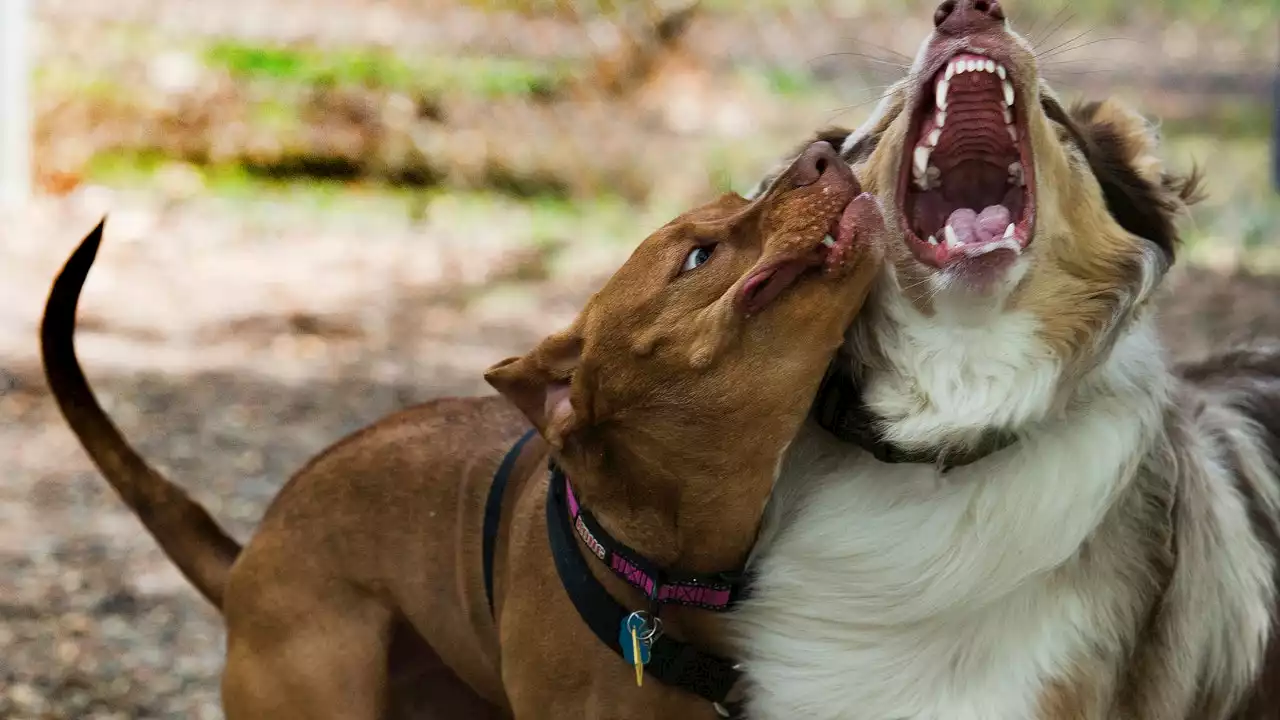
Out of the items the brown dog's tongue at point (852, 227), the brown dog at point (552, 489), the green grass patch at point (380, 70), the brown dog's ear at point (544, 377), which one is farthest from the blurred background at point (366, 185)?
the brown dog's tongue at point (852, 227)

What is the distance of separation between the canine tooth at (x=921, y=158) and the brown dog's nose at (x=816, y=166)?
0.17 m

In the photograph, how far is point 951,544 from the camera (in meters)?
2.75

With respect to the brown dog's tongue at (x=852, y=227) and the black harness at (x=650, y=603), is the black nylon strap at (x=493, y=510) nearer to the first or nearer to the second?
the black harness at (x=650, y=603)

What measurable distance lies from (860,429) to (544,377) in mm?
565

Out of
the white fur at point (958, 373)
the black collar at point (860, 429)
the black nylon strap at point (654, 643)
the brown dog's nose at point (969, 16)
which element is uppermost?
the brown dog's nose at point (969, 16)

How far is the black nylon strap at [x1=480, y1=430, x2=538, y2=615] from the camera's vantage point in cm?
315

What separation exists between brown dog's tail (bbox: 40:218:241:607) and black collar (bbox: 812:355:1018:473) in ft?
4.72

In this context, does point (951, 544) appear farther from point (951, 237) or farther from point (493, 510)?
point (493, 510)

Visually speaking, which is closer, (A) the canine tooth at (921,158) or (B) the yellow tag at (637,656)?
(B) the yellow tag at (637,656)

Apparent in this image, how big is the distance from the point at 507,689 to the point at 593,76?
6.71 meters

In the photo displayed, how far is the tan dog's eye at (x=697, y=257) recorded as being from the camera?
279 cm

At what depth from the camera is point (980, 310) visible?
2738 millimetres

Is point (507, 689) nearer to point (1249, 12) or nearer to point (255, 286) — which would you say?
point (255, 286)

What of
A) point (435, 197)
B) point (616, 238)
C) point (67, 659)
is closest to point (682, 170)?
point (616, 238)
